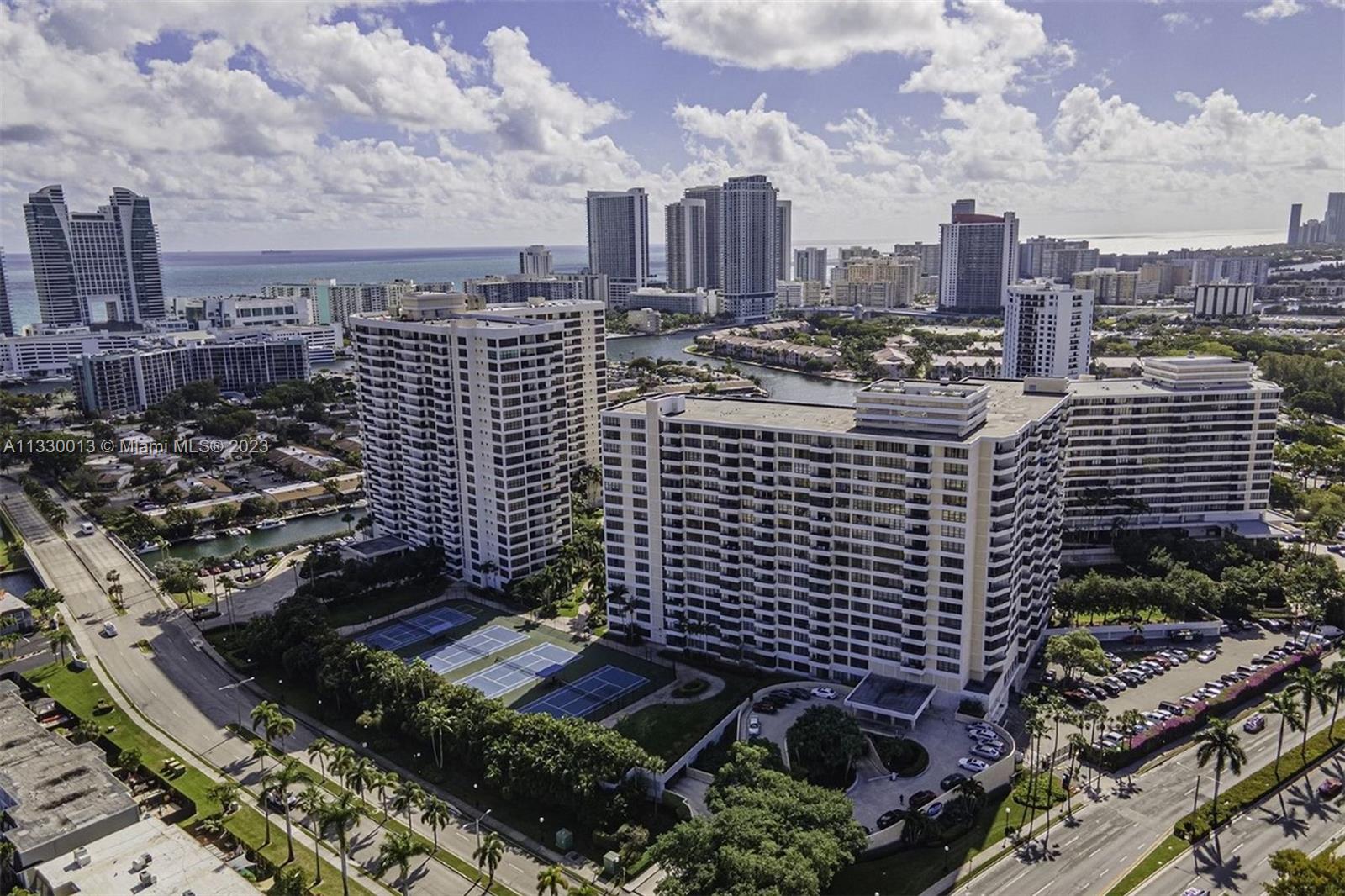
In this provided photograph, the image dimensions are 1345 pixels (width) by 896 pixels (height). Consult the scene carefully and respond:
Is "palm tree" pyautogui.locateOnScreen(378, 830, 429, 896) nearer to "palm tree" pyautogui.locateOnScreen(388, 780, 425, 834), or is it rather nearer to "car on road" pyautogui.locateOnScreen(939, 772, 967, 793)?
"palm tree" pyautogui.locateOnScreen(388, 780, 425, 834)

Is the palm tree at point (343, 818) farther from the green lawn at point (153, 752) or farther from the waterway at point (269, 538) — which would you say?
the waterway at point (269, 538)

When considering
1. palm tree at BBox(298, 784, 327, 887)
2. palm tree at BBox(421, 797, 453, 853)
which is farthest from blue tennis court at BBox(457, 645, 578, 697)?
palm tree at BBox(298, 784, 327, 887)

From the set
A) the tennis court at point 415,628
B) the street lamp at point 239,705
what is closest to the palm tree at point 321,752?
A: the street lamp at point 239,705

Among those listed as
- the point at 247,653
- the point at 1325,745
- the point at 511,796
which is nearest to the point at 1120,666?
the point at 1325,745

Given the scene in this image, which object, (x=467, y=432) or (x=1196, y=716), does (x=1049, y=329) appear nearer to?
(x=1196, y=716)

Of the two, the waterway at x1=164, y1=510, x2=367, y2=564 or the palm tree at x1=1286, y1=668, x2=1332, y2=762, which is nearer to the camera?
the palm tree at x1=1286, y1=668, x2=1332, y2=762

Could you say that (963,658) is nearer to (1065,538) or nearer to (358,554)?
(1065,538)
